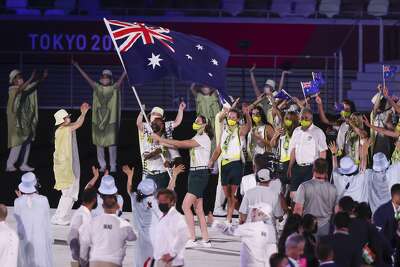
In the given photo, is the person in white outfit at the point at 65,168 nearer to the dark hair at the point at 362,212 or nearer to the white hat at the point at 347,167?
the white hat at the point at 347,167

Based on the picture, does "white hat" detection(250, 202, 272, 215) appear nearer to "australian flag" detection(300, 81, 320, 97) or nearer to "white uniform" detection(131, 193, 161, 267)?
"white uniform" detection(131, 193, 161, 267)

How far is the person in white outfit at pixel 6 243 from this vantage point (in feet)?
48.3

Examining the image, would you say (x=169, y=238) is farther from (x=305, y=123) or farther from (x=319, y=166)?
(x=305, y=123)

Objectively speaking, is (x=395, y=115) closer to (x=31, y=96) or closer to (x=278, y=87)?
(x=278, y=87)

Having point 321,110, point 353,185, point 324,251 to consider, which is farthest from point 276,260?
point 321,110

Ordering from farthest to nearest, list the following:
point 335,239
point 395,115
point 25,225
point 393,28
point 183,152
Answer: point 393,28 → point 183,152 → point 395,115 → point 25,225 → point 335,239

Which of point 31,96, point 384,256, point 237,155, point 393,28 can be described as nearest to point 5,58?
point 31,96

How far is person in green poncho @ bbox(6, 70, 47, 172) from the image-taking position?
25.8 meters

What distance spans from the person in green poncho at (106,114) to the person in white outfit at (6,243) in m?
11.0

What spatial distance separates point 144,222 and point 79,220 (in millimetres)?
1431

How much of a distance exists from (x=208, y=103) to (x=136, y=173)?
1.78 metres

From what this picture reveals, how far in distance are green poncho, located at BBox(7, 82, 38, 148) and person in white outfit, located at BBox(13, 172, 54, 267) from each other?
10005mm

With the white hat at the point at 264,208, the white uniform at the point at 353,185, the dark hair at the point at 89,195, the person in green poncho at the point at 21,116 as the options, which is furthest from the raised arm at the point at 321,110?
the dark hair at the point at 89,195

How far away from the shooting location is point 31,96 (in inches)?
1029
